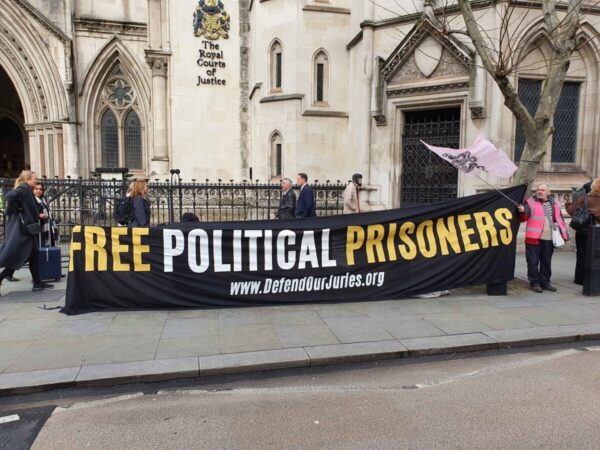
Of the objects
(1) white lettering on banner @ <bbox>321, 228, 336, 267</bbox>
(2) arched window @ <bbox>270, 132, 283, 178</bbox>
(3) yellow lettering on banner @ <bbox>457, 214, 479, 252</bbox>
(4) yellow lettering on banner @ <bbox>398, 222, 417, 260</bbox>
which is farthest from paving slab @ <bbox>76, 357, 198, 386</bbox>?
(2) arched window @ <bbox>270, 132, 283, 178</bbox>

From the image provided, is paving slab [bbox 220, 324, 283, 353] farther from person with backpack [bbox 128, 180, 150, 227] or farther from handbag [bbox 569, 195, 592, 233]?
handbag [bbox 569, 195, 592, 233]

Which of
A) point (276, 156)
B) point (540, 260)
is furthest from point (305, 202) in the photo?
point (276, 156)

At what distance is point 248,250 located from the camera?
21.0 feet

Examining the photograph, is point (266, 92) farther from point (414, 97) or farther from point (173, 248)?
point (173, 248)

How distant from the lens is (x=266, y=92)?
1503 centimetres

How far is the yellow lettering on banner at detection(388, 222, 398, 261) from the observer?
267 inches

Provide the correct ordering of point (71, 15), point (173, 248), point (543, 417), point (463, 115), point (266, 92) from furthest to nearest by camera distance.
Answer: point (71, 15) → point (266, 92) → point (463, 115) → point (173, 248) → point (543, 417)

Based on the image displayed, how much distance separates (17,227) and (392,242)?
5.79 meters

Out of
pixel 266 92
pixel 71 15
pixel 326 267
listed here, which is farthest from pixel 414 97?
pixel 71 15

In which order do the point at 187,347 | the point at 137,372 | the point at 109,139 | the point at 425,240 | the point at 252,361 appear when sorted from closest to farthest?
the point at 137,372 < the point at 252,361 < the point at 187,347 < the point at 425,240 < the point at 109,139

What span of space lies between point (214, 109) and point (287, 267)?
12564 mm

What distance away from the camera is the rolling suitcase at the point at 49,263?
7.80m

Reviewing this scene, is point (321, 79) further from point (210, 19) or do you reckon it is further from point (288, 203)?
point (288, 203)

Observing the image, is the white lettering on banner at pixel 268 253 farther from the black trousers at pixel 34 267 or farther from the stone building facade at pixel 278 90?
the stone building facade at pixel 278 90
